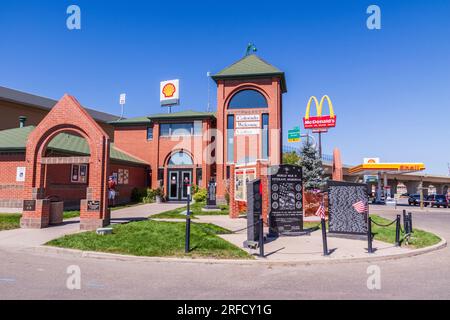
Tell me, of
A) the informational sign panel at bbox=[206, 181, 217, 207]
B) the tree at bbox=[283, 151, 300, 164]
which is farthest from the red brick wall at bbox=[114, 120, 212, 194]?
the tree at bbox=[283, 151, 300, 164]

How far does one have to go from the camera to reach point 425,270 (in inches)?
331

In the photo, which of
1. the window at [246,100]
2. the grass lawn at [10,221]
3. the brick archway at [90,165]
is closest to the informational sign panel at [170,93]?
the window at [246,100]

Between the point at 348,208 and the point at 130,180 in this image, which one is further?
the point at 130,180

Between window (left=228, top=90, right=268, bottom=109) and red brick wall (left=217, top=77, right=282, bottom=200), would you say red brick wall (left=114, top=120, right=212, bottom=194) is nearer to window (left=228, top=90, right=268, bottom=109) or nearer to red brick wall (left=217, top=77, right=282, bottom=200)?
red brick wall (left=217, top=77, right=282, bottom=200)

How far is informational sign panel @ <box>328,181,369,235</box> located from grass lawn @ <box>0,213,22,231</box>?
13.7m

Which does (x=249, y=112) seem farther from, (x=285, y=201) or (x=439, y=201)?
(x=439, y=201)

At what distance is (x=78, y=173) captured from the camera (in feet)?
77.5

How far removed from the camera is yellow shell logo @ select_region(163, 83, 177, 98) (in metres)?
36.2

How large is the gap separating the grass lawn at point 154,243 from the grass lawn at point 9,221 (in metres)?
4.70

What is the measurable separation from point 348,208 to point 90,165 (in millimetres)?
10626

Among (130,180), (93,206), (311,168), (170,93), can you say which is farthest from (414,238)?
(170,93)
